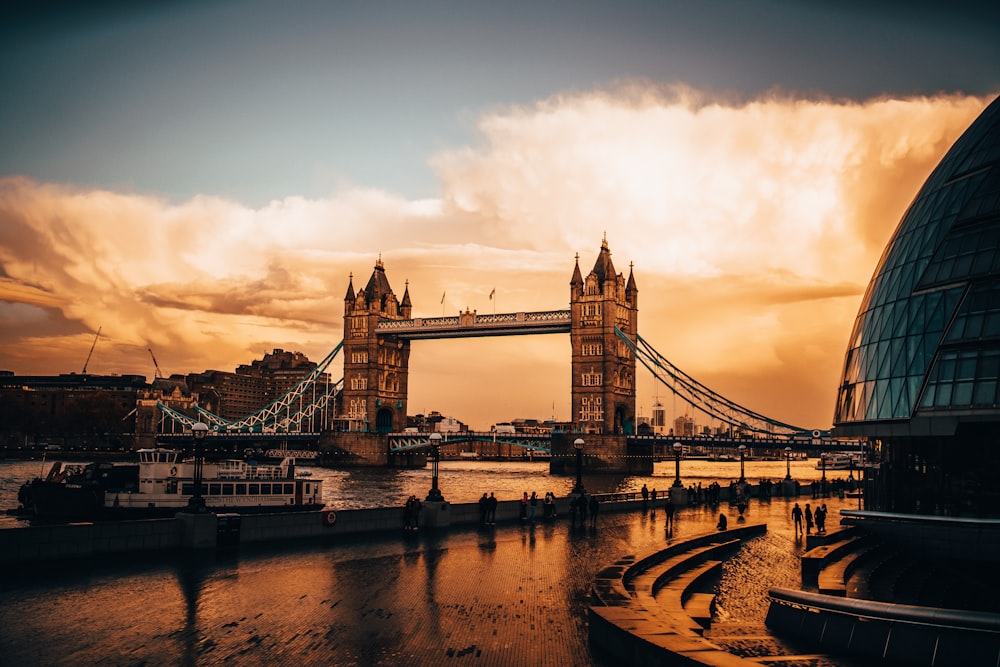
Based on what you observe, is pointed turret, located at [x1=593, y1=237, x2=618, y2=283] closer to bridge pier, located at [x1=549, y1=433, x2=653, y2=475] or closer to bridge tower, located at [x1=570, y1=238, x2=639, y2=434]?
bridge tower, located at [x1=570, y1=238, x2=639, y2=434]

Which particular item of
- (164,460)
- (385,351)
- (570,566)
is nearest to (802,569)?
(570,566)

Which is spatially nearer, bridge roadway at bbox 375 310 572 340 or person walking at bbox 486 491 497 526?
person walking at bbox 486 491 497 526

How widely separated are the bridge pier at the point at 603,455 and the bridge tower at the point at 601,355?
545 centimetres

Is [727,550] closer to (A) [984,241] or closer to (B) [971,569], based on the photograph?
(B) [971,569]

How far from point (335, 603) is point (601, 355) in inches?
4704

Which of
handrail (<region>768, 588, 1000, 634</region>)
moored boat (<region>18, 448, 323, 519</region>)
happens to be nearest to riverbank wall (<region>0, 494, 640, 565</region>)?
moored boat (<region>18, 448, 323, 519</region>)

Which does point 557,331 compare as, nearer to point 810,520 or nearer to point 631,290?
point 631,290

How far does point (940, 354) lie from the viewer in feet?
93.1

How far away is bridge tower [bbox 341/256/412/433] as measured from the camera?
6127 inches

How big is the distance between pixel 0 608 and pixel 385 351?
14311 cm

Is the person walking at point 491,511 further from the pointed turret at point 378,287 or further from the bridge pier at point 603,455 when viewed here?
the pointed turret at point 378,287

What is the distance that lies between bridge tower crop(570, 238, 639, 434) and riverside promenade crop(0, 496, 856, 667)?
10468 centimetres

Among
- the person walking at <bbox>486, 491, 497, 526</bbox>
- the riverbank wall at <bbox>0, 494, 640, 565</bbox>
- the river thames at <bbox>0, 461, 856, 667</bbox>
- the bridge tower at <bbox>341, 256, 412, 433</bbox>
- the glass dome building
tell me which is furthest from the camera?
the bridge tower at <bbox>341, 256, 412, 433</bbox>

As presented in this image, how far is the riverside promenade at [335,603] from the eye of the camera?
49.7ft
